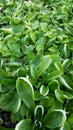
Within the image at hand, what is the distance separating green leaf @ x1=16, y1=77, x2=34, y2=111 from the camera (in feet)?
4.27

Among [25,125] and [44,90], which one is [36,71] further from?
[25,125]

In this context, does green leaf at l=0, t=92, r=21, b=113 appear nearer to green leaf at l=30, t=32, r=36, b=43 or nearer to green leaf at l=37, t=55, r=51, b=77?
green leaf at l=37, t=55, r=51, b=77

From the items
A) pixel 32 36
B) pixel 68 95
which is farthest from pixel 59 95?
pixel 32 36

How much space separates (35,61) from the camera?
1.52m

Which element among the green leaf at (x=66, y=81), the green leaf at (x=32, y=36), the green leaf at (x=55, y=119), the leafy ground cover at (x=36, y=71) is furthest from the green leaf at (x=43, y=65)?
the green leaf at (x=32, y=36)

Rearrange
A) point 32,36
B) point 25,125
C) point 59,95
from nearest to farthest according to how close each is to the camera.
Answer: point 25,125, point 59,95, point 32,36

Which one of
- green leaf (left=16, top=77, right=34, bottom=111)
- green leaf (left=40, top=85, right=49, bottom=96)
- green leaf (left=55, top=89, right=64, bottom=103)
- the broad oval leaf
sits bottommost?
the broad oval leaf

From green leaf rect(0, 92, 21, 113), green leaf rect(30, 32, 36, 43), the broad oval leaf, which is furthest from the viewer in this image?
green leaf rect(30, 32, 36, 43)

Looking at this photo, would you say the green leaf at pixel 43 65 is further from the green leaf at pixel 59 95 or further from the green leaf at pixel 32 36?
the green leaf at pixel 32 36

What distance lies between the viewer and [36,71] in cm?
142

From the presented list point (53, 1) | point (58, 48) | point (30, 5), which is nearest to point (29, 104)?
point (58, 48)

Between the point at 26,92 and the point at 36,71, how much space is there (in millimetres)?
155

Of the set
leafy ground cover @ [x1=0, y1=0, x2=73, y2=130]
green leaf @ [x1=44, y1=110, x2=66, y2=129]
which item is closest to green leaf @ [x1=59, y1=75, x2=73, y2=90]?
leafy ground cover @ [x1=0, y1=0, x2=73, y2=130]

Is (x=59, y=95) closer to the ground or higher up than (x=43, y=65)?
closer to the ground
